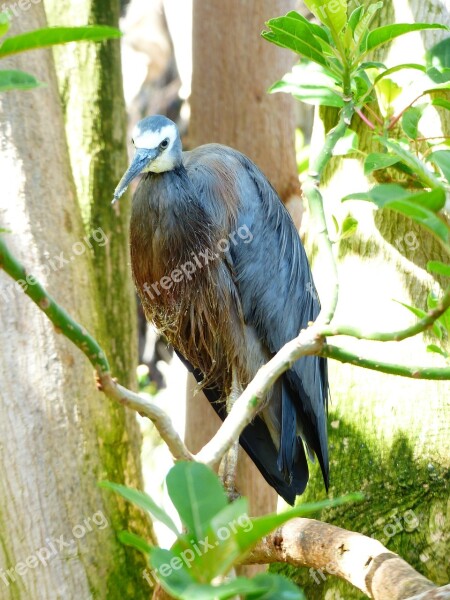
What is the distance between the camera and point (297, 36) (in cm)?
191

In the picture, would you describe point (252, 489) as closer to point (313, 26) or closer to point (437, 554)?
point (437, 554)

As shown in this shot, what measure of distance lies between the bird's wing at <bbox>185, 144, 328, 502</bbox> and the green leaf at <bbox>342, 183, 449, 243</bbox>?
171 cm

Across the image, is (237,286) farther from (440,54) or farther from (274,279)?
(440,54)

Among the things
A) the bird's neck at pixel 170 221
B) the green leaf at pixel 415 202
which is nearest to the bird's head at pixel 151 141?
the bird's neck at pixel 170 221

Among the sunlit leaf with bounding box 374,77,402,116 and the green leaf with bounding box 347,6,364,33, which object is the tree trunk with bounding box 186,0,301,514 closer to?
the sunlit leaf with bounding box 374,77,402,116

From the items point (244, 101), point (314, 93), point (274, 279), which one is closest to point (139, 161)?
point (314, 93)

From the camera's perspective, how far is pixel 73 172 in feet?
11.1

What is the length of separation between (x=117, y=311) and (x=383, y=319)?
3.60ft

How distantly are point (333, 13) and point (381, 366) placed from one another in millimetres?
803

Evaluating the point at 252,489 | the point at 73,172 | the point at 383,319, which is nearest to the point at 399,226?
the point at 383,319

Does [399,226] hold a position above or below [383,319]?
above

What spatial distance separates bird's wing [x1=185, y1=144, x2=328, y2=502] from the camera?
2.91 metres

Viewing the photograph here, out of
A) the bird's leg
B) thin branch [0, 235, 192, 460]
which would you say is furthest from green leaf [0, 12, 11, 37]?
the bird's leg

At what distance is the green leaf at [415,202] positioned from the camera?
3.59ft
